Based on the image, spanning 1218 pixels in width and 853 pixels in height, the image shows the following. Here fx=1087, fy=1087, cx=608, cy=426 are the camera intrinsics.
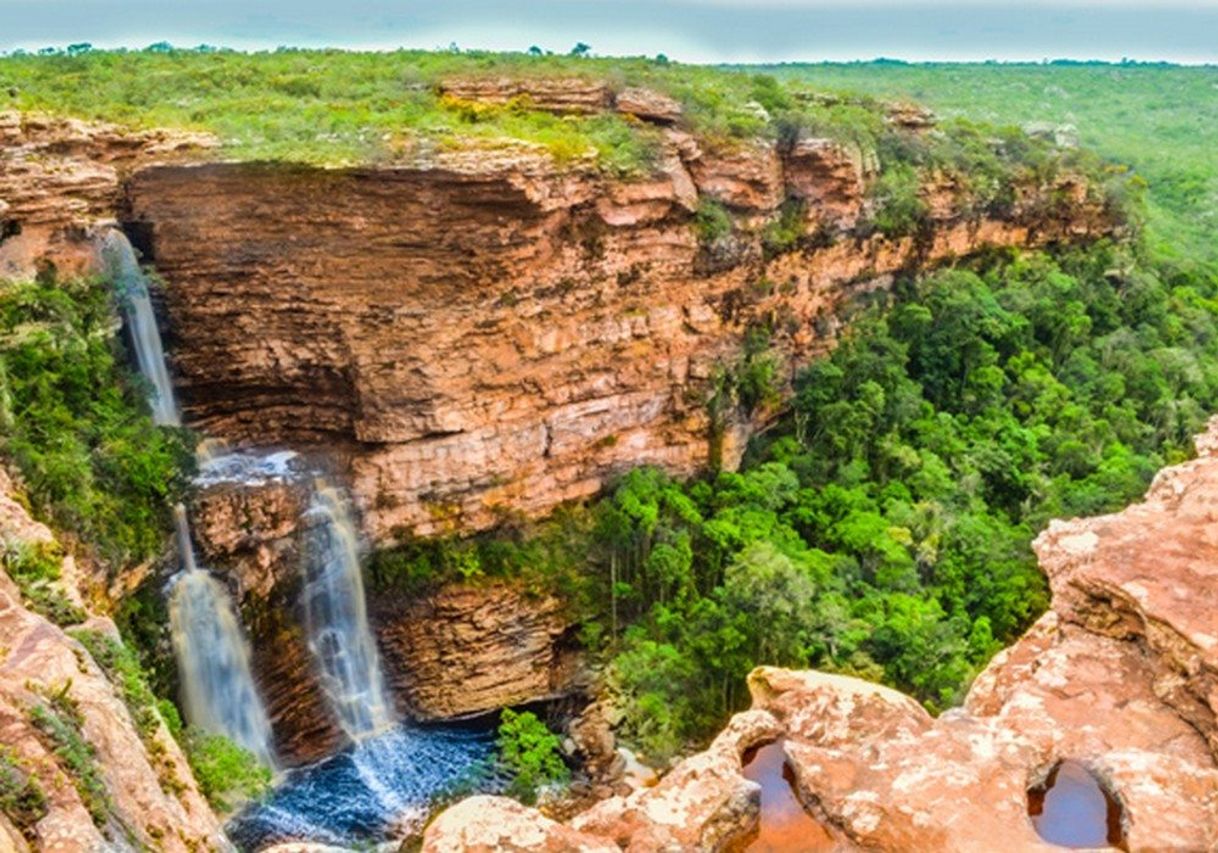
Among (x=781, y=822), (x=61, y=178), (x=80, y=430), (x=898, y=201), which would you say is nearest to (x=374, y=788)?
(x=80, y=430)

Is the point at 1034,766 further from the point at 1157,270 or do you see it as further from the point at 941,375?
the point at 1157,270

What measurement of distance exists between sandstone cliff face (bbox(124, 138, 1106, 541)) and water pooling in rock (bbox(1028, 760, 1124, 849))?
50.1 ft

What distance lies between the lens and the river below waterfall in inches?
736

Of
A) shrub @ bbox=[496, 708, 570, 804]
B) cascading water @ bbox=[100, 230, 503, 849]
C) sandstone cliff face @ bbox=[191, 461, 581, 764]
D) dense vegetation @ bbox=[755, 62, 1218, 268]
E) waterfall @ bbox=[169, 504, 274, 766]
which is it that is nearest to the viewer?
shrub @ bbox=[496, 708, 570, 804]

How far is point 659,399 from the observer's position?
25.7 meters

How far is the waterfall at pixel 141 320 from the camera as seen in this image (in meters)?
20.2

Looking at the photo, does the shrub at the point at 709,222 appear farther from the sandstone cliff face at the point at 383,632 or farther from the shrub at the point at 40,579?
the shrub at the point at 40,579

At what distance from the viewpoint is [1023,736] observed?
8398 millimetres

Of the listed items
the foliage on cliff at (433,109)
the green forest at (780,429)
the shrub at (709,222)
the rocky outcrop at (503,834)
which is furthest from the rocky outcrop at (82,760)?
the shrub at (709,222)

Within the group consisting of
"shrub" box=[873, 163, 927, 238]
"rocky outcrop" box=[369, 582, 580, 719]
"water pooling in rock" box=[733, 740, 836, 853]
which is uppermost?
"shrub" box=[873, 163, 927, 238]

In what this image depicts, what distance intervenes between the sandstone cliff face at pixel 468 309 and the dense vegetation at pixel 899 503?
1763mm

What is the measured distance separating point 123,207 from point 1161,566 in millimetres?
18620

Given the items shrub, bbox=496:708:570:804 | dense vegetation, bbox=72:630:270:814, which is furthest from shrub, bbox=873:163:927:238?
dense vegetation, bbox=72:630:270:814

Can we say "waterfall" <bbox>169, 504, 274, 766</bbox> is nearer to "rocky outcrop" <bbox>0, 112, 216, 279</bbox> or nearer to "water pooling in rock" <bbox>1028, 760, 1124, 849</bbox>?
"rocky outcrop" <bbox>0, 112, 216, 279</bbox>
